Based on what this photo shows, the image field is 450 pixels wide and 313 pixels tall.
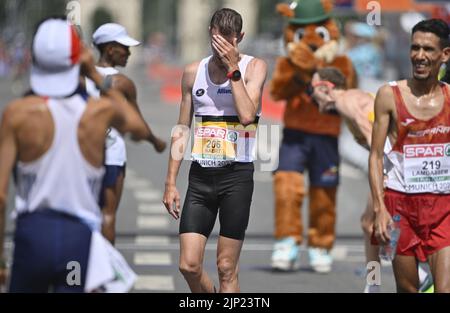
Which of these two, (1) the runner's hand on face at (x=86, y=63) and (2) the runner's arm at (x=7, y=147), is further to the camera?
(1) the runner's hand on face at (x=86, y=63)

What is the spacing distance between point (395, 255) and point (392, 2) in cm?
2171

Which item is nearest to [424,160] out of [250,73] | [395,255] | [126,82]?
[395,255]

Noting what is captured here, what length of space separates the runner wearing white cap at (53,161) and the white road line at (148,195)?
11.1 metres

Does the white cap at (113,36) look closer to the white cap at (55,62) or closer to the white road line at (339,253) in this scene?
the white cap at (55,62)

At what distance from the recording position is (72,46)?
611cm

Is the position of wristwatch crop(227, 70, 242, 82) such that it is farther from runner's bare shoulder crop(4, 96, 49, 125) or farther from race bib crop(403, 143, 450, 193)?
runner's bare shoulder crop(4, 96, 49, 125)

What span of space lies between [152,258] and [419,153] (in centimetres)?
497

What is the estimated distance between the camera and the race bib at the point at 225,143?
8227 mm

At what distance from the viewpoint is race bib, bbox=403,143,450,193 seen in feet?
26.1

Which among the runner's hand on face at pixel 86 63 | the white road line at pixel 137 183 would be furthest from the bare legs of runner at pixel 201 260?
the white road line at pixel 137 183

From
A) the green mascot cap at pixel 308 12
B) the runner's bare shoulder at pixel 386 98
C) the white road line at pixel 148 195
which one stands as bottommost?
the white road line at pixel 148 195

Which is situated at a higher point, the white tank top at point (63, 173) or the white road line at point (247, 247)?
the white tank top at point (63, 173)

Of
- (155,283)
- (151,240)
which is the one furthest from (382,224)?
(151,240)
